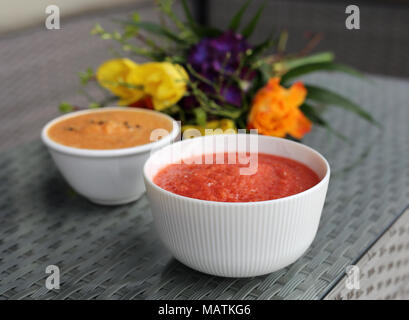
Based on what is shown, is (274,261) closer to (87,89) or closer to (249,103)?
(249,103)

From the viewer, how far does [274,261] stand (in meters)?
0.60

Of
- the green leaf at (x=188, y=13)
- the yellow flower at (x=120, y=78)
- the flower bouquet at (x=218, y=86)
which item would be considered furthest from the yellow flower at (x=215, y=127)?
the green leaf at (x=188, y=13)

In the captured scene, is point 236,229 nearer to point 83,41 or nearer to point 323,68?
point 323,68

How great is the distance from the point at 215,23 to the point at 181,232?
1.87 meters

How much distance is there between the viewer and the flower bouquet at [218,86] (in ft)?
2.96

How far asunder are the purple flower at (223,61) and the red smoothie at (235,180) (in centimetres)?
27

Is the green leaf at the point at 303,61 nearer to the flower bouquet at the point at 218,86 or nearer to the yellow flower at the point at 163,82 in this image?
the flower bouquet at the point at 218,86

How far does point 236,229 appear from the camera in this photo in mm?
563

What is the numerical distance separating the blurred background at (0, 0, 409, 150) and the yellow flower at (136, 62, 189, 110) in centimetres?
12

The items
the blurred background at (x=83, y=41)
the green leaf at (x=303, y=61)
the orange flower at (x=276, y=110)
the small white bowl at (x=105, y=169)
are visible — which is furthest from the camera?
the blurred background at (x=83, y=41)

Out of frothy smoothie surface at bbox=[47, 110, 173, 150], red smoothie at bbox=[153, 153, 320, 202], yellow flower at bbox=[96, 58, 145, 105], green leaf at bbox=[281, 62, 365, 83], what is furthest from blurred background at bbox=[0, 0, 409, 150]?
red smoothie at bbox=[153, 153, 320, 202]

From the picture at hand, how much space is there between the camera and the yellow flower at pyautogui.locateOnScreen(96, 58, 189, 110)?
0.90m

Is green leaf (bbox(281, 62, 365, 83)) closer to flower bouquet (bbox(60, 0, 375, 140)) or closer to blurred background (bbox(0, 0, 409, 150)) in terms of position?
flower bouquet (bbox(60, 0, 375, 140))

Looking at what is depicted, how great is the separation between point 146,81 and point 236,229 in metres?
0.44
